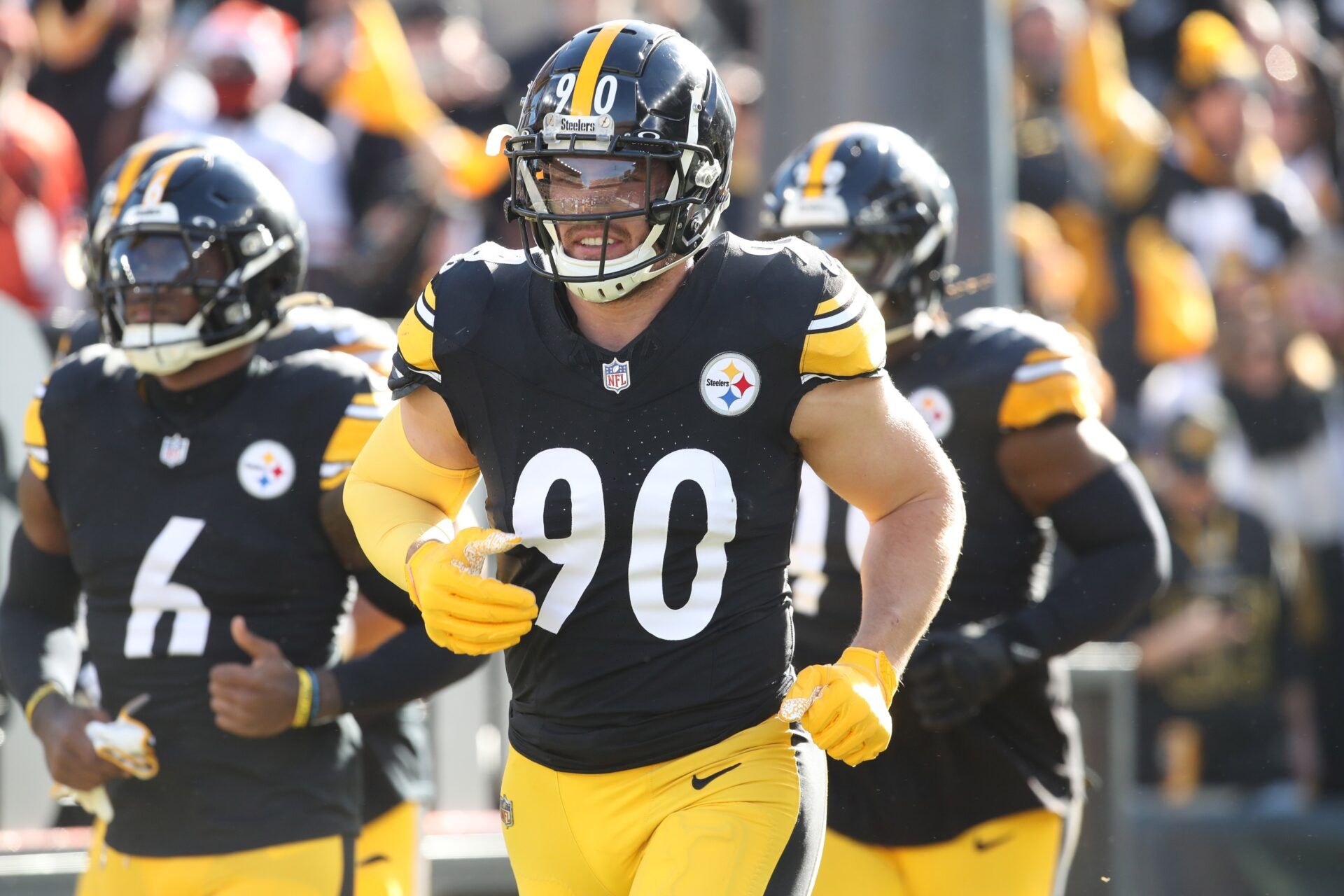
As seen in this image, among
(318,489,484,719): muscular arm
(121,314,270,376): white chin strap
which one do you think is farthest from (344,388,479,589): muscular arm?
(121,314,270,376): white chin strap

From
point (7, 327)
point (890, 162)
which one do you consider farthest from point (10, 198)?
point (890, 162)

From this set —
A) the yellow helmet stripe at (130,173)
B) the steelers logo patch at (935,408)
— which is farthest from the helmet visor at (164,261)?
the steelers logo patch at (935,408)

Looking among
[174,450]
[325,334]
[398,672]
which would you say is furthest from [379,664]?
[325,334]

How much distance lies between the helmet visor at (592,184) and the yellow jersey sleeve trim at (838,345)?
36cm

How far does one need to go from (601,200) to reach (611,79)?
8.4 inches

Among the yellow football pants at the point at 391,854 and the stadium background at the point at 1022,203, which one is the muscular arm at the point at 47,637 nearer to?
the yellow football pants at the point at 391,854

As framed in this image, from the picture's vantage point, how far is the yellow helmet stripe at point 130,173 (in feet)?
13.9

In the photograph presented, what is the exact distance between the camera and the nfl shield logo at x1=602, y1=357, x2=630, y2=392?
10.5 feet

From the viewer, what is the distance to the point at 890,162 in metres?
4.55

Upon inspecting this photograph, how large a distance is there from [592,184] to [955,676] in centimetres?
146

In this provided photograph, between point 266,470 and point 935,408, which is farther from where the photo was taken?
point 935,408

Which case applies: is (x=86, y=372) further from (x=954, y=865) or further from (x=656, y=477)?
(x=954, y=865)

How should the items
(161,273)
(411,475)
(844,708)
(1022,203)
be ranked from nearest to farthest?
(844,708), (411,475), (161,273), (1022,203)

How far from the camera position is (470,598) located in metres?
3.03
